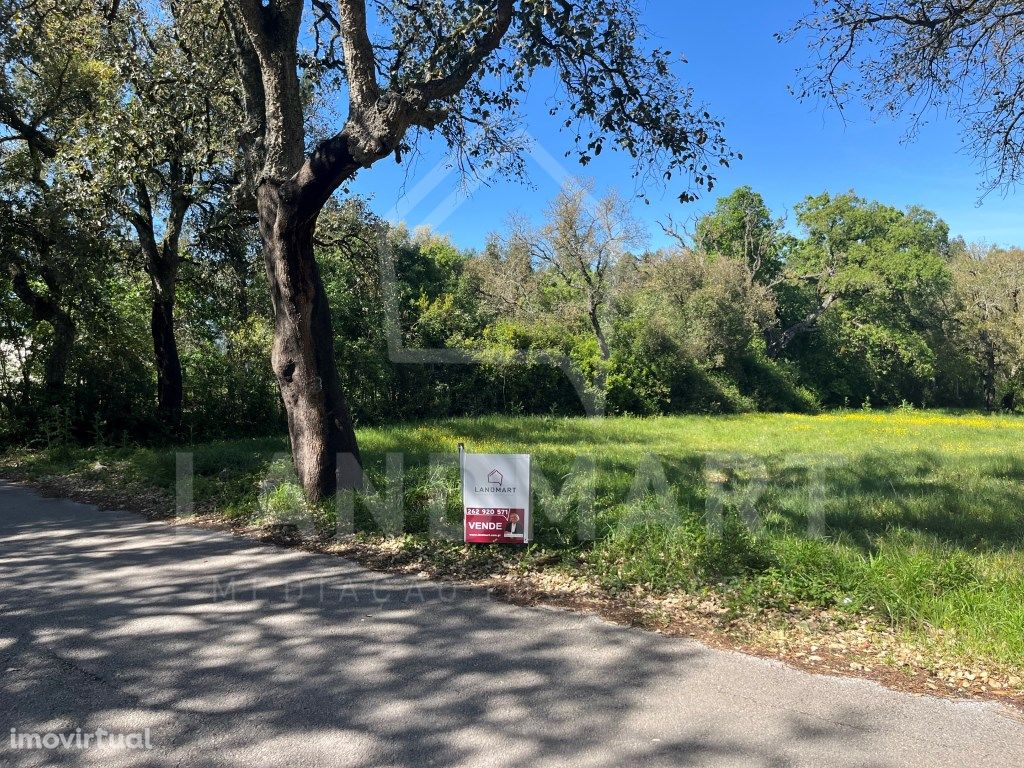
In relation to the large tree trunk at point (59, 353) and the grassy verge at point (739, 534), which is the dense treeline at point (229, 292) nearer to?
the large tree trunk at point (59, 353)

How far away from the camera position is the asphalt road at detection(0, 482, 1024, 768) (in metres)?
2.74

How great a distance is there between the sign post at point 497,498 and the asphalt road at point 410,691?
81 cm

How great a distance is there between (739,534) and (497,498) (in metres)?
1.99

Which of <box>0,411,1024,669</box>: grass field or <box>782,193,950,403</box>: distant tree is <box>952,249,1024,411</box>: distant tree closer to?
<box>782,193,950,403</box>: distant tree

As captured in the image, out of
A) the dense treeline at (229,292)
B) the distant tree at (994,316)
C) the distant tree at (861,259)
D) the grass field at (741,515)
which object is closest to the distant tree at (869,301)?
the distant tree at (861,259)

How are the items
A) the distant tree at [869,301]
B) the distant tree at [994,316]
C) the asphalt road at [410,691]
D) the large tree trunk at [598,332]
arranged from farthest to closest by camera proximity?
the distant tree at [869,301], the distant tree at [994,316], the large tree trunk at [598,332], the asphalt road at [410,691]

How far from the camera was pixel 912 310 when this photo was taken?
34188mm

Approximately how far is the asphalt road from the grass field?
0.92 meters

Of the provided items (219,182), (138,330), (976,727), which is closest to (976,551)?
(976,727)

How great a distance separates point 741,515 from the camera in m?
6.11

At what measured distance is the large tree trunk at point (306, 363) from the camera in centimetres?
676

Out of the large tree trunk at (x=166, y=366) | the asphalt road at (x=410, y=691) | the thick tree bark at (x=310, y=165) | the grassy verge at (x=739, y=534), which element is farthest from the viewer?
the large tree trunk at (x=166, y=366)

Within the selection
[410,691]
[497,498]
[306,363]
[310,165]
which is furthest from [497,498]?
[310,165]

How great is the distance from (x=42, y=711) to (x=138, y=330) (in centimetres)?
1278
